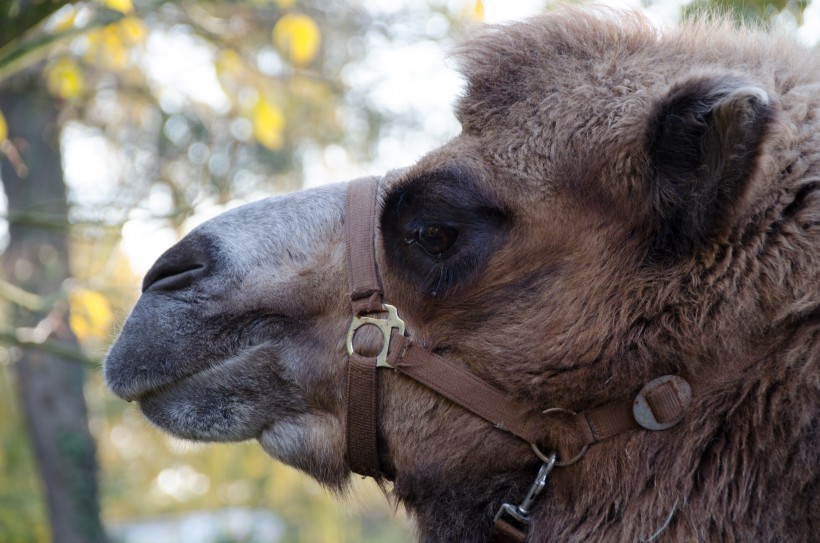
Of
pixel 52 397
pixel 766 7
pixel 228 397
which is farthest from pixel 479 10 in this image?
pixel 52 397

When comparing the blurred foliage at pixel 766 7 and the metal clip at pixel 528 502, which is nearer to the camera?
the metal clip at pixel 528 502

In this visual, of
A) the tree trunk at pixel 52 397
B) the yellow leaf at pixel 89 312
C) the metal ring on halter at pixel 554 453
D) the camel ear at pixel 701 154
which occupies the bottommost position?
the tree trunk at pixel 52 397

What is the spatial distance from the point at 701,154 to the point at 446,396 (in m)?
1.03

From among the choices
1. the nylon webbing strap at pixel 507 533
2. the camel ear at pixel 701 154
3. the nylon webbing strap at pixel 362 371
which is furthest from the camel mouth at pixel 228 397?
the camel ear at pixel 701 154

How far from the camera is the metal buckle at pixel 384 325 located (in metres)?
2.79

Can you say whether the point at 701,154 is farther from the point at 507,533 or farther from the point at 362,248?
the point at 507,533

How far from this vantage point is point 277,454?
297 centimetres

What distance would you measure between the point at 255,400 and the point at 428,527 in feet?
2.32

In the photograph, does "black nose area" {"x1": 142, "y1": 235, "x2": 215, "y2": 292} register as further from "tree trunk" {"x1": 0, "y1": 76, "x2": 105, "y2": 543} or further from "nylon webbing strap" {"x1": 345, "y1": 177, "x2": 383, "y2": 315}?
"tree trunk" {"x1": 0, "y1": 76, "x2": 105, "y2": 543}

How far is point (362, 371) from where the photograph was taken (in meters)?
2.81

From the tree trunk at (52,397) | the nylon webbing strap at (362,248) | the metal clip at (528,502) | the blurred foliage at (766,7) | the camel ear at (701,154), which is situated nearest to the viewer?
the camel ear at (701,154)

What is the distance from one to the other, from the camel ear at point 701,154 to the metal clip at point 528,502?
0.69 meters

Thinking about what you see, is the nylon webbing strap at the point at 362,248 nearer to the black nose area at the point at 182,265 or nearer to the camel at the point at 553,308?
the camel at the point at 553,308

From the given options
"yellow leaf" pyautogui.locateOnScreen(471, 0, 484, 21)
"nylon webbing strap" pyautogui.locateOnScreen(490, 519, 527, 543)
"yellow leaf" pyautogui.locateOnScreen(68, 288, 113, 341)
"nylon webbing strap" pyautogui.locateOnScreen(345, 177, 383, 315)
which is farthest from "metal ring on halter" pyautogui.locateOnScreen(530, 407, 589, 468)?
"yellow leaf" pyautogui.locateOnScreen(68, 288, 113, 341)
